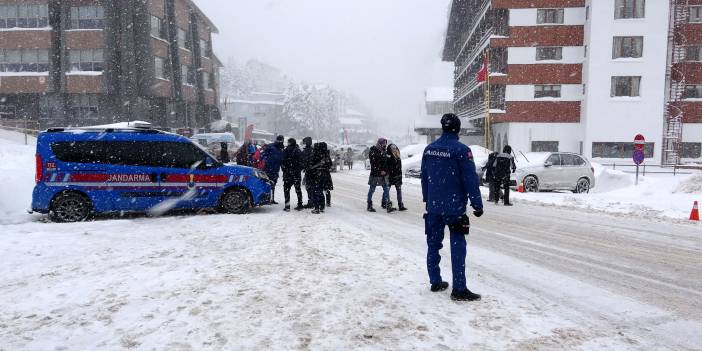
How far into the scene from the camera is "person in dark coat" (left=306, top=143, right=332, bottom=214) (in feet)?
35.6

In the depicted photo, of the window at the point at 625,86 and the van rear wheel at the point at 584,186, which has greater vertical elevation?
the window at the point at 625,86

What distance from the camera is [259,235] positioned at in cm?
805

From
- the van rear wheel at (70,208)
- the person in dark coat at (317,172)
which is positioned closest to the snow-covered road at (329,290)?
the van rear wheel at (70,208)

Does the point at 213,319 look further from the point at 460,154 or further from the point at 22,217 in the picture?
the point at 22,217

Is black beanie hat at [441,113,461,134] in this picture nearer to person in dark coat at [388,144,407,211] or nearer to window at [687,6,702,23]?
person in dark coat at [388,144,407,211]

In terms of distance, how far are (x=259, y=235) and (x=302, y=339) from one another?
14.8 feet

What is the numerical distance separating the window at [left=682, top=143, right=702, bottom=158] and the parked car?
2153 centimetres

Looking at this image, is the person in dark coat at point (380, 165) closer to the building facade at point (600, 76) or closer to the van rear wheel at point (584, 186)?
the van rear wheel at point (584, 186)

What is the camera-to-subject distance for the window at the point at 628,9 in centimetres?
3198

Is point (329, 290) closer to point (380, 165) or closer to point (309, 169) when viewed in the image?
point (309, 169)

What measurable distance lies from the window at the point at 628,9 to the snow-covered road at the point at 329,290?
2908cm

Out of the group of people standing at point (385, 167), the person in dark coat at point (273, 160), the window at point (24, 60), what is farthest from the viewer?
the window at point (24, 60)

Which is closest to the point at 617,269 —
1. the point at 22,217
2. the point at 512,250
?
the point at 512,250

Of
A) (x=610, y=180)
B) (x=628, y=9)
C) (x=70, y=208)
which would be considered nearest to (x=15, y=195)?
(x=70, y=208)
